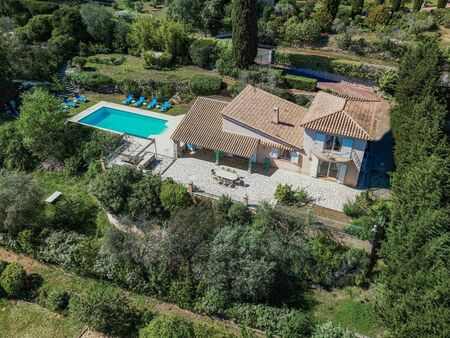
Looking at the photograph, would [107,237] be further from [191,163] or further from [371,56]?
[371,56]

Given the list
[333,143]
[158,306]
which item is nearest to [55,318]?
[158,306]

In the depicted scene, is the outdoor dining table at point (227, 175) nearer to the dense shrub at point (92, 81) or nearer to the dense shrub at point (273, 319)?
the dense shrub at point (273, 319)

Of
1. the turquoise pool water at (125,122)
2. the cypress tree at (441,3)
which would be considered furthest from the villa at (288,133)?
the cypress tree at (441,3)

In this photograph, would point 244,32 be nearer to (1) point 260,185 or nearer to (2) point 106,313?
(1) point 260,185

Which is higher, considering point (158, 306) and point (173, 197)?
point (173, 197)

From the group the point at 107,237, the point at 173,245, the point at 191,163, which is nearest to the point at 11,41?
the point at 191,163

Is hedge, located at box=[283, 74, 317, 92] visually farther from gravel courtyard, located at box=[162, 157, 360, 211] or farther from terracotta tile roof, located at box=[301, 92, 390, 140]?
gravel courtyard, located at box=[162, 157, 360, 211]
